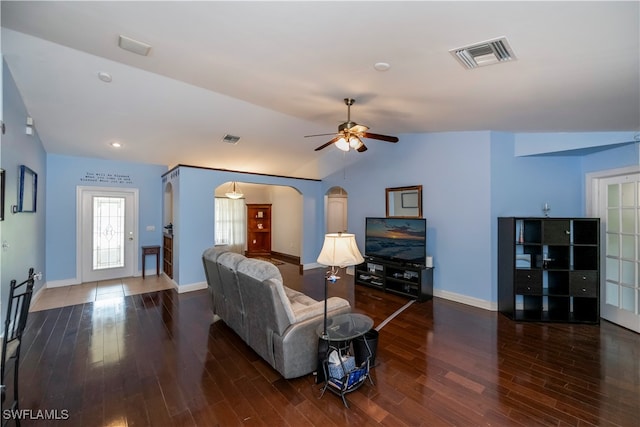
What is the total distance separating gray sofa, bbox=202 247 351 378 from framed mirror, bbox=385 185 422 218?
9.73 ft

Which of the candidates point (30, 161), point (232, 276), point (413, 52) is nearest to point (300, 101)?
point (413, 52)

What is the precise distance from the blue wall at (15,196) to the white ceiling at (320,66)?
28 cm

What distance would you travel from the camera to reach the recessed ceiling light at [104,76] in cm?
330

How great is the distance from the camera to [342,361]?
7.55ft

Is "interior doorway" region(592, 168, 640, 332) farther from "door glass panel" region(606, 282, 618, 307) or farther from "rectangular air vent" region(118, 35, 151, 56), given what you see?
"rectangular air vent" region(118, 35, 151, 56)

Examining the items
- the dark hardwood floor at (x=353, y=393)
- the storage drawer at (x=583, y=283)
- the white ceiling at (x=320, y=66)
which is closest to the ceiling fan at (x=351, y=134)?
the white ceiling at (x=320, y=66)

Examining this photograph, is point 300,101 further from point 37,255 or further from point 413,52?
point 37,255

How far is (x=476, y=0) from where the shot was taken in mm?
1574

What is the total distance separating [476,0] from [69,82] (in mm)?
4358

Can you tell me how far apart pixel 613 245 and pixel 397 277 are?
298 cm

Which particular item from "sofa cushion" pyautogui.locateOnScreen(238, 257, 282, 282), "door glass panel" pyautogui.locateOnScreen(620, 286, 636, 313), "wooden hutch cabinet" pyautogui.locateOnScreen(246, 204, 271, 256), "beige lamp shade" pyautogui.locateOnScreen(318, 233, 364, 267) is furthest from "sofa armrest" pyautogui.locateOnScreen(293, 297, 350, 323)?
"wooden hutch cabinet" pyautogui.locateOnScreen(246, 204, 271, 256)

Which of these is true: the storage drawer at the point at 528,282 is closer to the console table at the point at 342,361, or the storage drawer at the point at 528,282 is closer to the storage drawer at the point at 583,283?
the storage drawer at the point at 583,283

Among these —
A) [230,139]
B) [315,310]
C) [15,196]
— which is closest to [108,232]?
[15,196]

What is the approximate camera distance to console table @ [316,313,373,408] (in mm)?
2229
